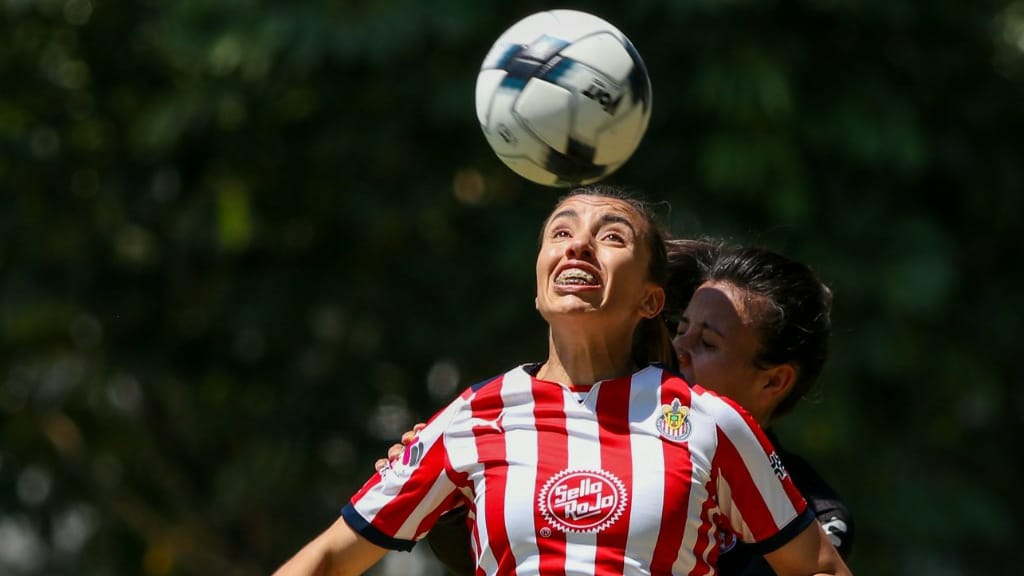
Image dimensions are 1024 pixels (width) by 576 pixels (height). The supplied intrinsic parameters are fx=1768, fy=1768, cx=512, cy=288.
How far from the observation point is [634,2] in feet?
33.1

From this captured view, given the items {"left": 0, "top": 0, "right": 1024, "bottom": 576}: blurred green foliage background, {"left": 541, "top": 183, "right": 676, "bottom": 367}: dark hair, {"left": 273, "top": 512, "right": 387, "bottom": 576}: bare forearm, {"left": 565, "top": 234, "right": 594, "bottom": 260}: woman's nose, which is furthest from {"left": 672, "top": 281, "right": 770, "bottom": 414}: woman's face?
{"left": 0, "top": 0, "right": 1024, "bottom": 576}: blurred green foliage background

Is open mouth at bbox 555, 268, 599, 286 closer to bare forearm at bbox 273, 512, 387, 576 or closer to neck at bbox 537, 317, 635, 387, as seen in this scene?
neck at bbox 537, 317, 635, 387

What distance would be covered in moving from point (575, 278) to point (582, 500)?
49cm

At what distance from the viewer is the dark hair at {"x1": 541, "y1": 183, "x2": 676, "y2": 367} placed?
4.08m

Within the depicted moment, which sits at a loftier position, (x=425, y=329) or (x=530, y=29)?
(x=530, y=29)

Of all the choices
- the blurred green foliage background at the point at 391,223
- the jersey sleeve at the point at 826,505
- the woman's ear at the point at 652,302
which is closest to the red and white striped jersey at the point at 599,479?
the woman's ear at the point at 652,302

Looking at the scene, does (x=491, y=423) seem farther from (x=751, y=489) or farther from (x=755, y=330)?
(x=755, y=330)

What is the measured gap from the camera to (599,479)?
3.81m

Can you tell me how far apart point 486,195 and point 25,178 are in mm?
3046

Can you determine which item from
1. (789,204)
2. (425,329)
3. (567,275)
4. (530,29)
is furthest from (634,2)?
(567,275)

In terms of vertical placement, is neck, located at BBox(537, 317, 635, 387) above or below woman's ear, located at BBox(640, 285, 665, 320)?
below

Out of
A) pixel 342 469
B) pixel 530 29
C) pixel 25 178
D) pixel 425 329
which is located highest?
pixel 530 29

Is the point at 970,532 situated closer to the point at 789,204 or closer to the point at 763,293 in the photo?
the point at 789,204

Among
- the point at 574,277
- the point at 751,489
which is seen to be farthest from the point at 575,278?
the point at 751,489
